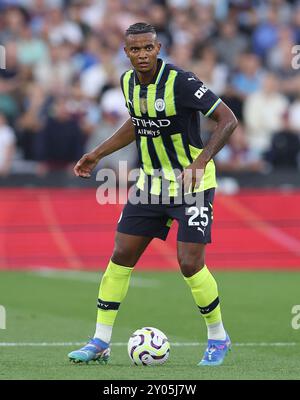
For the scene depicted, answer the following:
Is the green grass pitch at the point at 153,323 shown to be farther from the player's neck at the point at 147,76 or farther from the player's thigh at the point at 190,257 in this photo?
the player's neck at the point at 147,76

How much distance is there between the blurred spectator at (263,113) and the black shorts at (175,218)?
1018cm

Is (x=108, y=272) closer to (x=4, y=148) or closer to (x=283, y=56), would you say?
(x=4, y=148)

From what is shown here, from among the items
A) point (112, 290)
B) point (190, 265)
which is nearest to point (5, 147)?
point (112, 290)

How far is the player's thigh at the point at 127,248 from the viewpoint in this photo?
817 centimetres

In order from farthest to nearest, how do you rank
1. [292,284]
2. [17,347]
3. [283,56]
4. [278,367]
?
[283,56]
[292,284]
[17,347]
[278,367]

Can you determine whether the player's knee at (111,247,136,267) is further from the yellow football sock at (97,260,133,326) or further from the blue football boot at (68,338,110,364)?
the blue football boot at (68,338,110,364)

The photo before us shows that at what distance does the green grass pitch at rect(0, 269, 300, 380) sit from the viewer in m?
7.54

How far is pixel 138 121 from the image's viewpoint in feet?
27.0

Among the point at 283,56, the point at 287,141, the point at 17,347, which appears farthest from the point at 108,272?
the point at 283,56

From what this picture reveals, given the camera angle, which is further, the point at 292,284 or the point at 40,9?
the point at 40,9

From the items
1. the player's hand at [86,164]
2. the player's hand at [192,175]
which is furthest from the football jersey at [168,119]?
the player's hand at [86,164]

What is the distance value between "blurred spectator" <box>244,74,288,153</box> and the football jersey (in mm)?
10146

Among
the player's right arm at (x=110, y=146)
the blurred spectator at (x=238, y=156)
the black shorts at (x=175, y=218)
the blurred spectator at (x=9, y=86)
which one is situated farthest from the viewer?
the blurred spectator at (x=9, y=86)

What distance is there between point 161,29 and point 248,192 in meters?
4.35
